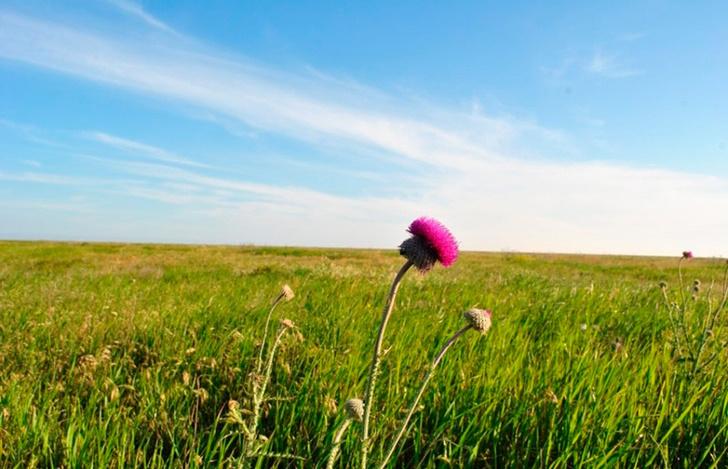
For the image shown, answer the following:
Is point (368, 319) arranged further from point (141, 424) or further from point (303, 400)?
point (141, 424)

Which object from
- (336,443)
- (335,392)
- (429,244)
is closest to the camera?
(336,443)

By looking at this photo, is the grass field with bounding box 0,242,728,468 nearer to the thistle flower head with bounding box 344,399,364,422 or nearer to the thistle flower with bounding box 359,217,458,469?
the thistle flower head with bounding box 344,399,364,422

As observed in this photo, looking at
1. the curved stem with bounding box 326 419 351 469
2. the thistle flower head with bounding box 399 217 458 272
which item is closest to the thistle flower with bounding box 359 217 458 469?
the thistle flower head with bounding box 399 217 458 272

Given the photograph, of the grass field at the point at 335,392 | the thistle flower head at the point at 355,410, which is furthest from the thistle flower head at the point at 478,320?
the grass field at the point at 335,392

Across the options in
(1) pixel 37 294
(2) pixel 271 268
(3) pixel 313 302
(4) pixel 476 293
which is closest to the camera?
(3) pixel 313 302

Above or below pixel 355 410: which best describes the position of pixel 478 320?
above

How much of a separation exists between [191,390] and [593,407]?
2.18m

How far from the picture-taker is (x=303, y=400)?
7.88 feet

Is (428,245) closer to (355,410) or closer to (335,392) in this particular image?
(355,410)

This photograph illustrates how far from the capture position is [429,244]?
5.19ft

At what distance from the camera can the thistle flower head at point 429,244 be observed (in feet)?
5.10

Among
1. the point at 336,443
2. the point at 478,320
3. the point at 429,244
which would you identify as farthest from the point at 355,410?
the point at 429,244

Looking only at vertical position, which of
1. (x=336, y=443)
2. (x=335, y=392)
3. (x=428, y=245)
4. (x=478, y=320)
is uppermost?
(x=428, y=245)

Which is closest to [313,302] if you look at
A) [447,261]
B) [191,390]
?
[191,390]
